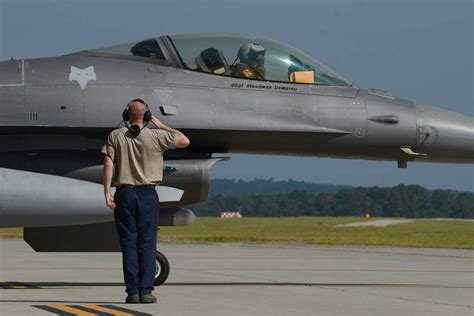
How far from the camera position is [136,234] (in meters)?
12.0

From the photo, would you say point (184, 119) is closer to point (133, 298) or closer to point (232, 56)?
point (232, 56)

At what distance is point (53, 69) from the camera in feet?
48.1

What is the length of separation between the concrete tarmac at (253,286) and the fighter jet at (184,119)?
1.04 m

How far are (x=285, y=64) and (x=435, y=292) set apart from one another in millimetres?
3511

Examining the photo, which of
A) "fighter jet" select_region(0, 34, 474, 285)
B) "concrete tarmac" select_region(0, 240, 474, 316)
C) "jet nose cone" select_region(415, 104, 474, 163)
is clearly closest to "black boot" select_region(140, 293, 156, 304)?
"concrete tarmac" select_region(0, 240, 474, 316)

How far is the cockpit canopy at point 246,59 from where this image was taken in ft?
49.9

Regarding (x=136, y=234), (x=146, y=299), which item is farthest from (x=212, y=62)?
(x=146, y=299)

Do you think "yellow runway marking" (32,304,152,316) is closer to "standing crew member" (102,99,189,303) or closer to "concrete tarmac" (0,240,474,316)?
"concrete tarmac" (0,240,474,316)

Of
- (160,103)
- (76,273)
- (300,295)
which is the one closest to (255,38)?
(160,103)

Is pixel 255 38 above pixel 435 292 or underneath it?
above

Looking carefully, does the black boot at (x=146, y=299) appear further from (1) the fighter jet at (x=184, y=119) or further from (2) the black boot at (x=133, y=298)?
(1) the fighter jet at (x=184, y=119)

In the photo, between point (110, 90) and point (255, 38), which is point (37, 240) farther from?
point (255, 38)

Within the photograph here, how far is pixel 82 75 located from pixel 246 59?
2.15m

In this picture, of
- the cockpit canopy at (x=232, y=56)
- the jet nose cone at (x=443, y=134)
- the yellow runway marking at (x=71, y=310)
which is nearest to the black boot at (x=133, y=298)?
the yellow runway marking at (x=71, y=310)
